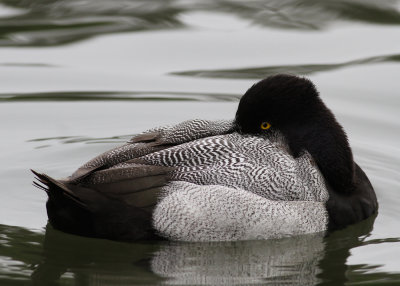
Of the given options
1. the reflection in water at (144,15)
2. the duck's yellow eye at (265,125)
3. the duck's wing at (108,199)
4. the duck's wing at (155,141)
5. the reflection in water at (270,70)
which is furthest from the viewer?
the reflection in water at (144,15)

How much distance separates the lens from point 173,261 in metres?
7.82

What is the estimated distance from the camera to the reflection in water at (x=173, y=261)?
7504 millimetres

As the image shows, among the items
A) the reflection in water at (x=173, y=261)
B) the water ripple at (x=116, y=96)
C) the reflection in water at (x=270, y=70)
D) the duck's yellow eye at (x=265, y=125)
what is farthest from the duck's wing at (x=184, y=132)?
the reflection in water at (x=270, y=70)

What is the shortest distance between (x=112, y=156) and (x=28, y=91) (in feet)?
12.6

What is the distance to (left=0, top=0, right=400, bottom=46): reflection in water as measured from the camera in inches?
541

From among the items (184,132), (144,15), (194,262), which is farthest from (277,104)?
(144,15)

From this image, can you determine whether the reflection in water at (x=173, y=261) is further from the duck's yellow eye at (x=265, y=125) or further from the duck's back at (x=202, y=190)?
the duck's yellow eye at (x=265, y=125)

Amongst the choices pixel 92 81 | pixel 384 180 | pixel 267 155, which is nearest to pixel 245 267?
pixel 267 155

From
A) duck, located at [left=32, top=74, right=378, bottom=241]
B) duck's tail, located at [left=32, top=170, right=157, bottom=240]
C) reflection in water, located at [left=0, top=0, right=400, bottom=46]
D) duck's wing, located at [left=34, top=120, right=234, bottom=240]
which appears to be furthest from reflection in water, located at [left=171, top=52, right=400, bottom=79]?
duck's tail, located at [left=32, top=170, right=157, bottom=240]

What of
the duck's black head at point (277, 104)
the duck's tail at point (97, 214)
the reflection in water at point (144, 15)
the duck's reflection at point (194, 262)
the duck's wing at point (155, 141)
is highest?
the reflection in water at point (144, 15)

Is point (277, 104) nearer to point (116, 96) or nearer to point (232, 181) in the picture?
point (232, 181)

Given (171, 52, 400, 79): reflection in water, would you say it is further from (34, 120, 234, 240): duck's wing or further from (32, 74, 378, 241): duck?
(34, 120, 234, 240): duck's wing

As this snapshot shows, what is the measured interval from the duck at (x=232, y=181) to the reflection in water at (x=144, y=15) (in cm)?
533

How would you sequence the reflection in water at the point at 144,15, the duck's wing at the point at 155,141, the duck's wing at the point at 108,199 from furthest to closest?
the reflection in water at the point at 144,15, the duck's wing at the point at 155,141, the duck's wing at the point at 108,199
